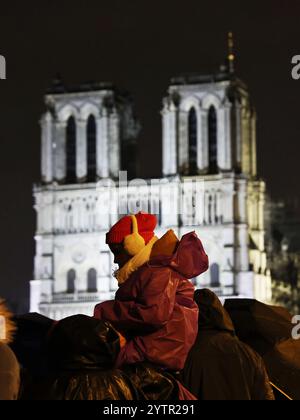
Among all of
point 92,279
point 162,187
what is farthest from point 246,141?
point 92,279

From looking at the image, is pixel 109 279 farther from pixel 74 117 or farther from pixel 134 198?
pixel 74 117

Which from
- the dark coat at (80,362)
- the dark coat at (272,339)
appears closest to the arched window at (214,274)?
the dark coat at (272,339)

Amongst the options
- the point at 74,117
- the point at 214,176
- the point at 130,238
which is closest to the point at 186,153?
the point at 214,176

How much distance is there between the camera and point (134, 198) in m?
54.2

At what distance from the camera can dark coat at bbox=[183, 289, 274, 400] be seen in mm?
6191

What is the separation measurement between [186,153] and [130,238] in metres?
47.0

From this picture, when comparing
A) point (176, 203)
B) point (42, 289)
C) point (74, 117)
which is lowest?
point (42, 289)

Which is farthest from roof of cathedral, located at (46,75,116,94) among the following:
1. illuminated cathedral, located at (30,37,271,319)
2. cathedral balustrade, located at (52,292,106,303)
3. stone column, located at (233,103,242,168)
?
cathedral balustrade, located at (52,292,106,303)

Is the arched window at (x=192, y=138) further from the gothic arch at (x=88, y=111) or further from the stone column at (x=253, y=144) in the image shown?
the gothic arch at (x=88, y=111)

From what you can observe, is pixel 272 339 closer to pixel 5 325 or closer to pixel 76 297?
pixel 5 325

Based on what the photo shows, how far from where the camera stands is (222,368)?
6262 mm

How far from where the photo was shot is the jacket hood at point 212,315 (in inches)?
250

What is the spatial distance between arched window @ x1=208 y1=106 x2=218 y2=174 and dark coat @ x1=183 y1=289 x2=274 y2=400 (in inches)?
1854
